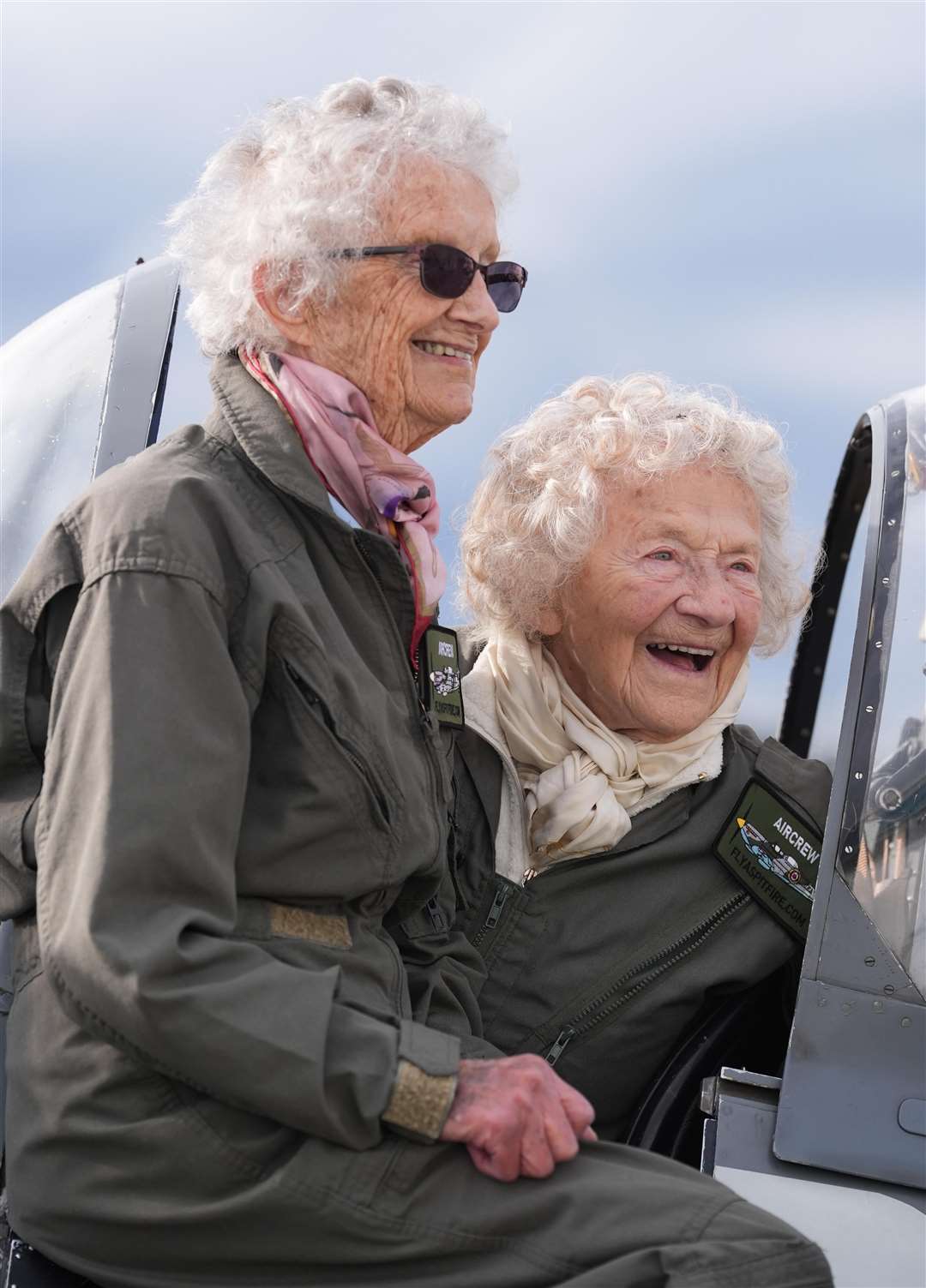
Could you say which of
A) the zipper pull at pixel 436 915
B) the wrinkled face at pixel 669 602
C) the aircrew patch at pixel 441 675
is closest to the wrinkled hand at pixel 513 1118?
the zipper pull at pixel 436 915

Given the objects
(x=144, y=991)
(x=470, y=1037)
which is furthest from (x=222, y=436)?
(x=470, y=1037)

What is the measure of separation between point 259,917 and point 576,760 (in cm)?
114

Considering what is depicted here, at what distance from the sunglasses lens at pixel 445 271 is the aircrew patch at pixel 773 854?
4.00ft

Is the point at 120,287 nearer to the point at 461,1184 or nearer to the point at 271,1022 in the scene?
the point at 271,1022

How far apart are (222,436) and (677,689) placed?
3.86ft

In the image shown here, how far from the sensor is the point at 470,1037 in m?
2.50

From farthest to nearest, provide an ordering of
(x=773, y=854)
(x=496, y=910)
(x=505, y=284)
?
(x=773, y=854)
(x=496, y=910)
(x=505, y=284)

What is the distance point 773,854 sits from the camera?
307cm

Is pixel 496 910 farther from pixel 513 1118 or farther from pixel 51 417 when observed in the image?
pixel 51 417

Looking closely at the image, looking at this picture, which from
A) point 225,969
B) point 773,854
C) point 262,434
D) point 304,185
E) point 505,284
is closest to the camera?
point 225,969

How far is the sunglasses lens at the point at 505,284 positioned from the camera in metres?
2.69

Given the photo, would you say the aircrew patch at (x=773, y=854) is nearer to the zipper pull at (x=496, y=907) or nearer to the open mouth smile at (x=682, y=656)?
the open mouth smile at (x=682, y=656)

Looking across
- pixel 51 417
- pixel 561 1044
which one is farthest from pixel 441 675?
pixel 51 417

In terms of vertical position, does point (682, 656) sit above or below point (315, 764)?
above
